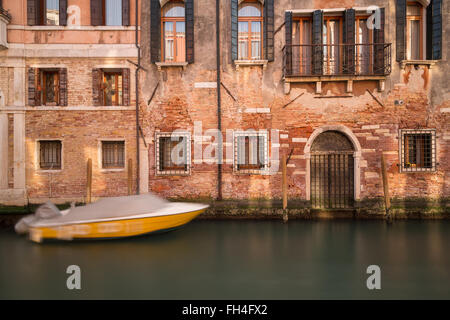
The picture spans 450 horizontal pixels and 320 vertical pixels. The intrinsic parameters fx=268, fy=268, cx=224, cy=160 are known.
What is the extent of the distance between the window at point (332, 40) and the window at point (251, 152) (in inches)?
105

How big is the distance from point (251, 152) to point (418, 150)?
4.58 metres

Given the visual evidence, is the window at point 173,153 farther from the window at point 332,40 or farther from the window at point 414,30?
the window at point 414,30

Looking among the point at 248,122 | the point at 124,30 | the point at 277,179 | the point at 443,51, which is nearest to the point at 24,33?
the point at 124,30

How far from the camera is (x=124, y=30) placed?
7484 mm

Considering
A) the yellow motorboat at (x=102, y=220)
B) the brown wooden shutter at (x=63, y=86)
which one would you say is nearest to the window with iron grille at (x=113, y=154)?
the brown wooden shutter at (x=63, y=86)

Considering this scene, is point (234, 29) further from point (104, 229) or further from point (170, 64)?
point (104, 229)

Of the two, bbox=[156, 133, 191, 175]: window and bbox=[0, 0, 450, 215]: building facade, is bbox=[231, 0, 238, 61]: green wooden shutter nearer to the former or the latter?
bbox=[0, 0, 450, 215]: building facade

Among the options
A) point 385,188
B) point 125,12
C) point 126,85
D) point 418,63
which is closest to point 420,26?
point 418,63

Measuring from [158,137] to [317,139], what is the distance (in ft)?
14.6

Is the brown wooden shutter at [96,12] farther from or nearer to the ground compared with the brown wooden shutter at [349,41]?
farther from the ground

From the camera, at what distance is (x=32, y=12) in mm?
7410

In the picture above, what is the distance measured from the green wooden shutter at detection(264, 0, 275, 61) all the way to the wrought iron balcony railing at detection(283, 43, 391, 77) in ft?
1.22

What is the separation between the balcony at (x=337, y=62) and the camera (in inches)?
281

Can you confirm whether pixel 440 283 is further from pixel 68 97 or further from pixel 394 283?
pixel 68 97
